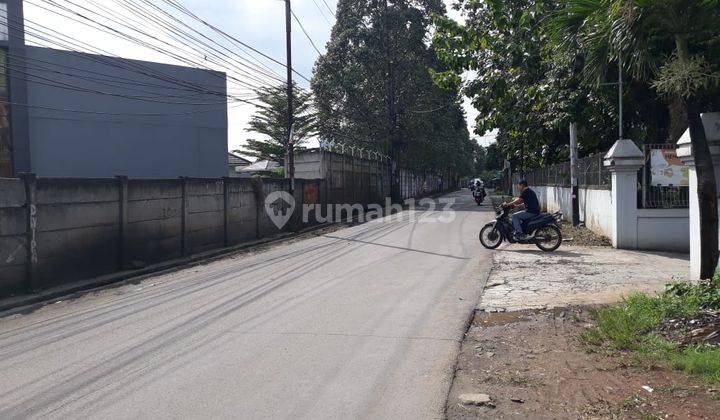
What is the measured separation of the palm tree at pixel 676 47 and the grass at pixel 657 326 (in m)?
0.76

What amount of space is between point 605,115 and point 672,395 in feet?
49.2

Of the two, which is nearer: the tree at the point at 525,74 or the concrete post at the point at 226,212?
the tree at the point at 525,74

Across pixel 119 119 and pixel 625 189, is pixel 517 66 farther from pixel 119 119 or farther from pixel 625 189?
pixel 119 119

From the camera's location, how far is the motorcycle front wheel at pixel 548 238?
13750 millimetres

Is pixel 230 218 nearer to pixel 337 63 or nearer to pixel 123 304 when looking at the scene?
pixel 123 304

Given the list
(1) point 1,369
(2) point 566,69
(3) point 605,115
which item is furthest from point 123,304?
(3) point 605,115

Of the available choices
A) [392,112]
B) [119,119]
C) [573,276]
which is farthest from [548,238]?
[392,112]

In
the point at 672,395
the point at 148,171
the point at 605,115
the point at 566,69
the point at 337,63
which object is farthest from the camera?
the point at 337,63

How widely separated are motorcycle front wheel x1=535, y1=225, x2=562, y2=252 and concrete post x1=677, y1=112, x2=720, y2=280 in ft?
18.7

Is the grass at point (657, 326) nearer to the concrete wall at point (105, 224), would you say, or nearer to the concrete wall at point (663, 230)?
the concrete wall at point (663, 230)

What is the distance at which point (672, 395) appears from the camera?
464 cm

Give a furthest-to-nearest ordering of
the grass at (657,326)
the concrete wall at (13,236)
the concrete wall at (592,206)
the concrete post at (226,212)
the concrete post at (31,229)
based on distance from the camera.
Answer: the concrete post at (226,212) < the concrete wall at (592,206) < the concrete post at (31,229) < the concrete wall at (13,236) < the grass at (657,326)

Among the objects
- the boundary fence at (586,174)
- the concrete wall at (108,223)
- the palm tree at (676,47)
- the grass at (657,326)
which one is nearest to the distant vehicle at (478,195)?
the boundary fence at (586,174)

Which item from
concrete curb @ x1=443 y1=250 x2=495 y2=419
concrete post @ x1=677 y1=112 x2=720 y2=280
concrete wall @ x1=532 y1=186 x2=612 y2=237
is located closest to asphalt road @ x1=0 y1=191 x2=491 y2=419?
concrete curb @ x1=443 y1=250 x2=495 y2=419
